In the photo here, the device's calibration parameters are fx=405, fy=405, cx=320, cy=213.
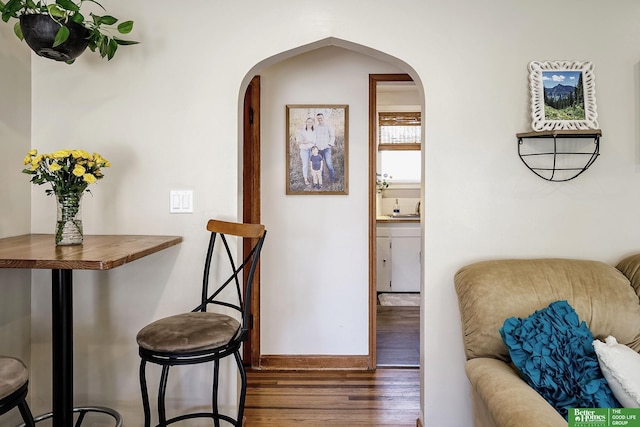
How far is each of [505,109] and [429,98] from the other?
0.38 metres

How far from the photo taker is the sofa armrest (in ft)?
3.97

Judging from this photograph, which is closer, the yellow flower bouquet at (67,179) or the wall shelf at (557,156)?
the yellow flower bouquet at (67,179)

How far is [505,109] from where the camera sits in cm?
203

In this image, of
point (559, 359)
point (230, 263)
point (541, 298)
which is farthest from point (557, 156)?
point (230, 263)

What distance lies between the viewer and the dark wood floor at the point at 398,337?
3.10m

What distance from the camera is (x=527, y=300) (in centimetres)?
170

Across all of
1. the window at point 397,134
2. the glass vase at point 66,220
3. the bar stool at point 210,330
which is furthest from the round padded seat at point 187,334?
the window at point 397,134

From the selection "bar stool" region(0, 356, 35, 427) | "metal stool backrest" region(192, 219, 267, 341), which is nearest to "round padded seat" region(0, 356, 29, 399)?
"bar stool" region(0, 356, 35, 427)

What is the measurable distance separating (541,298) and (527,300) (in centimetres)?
6

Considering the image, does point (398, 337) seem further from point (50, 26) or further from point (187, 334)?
point (50, 26)

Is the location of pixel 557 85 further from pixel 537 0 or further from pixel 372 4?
pixel 372 4

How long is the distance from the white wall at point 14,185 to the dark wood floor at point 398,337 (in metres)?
2.24

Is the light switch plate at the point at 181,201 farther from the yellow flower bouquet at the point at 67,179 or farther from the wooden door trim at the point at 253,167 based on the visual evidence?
the wooden door trim at the point at 253,167

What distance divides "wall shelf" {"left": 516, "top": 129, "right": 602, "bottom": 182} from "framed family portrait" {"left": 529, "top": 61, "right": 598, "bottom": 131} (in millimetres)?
86
